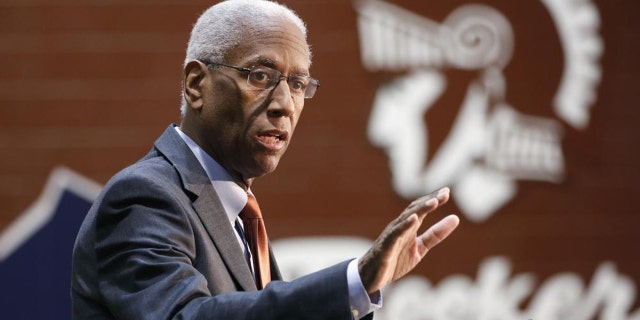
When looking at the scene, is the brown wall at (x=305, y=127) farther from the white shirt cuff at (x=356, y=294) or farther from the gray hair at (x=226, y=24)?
the white shirt cuff at (x=356, y=294)

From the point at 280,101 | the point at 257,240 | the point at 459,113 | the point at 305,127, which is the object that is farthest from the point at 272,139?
the point at 459,113

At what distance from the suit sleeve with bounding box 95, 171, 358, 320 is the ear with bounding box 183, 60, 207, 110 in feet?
0.86

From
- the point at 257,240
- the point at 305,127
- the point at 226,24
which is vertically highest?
the point at 226,24

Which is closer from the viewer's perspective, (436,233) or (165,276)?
(165,276)

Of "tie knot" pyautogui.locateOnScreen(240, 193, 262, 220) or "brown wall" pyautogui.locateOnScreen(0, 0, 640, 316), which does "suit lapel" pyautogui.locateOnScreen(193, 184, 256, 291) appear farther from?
"brown wall" pyautogui.locateOnScreen(0, 0, 640, 316)

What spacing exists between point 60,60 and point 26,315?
94cm

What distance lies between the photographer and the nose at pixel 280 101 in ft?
5.32

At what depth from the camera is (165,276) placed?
1.30 m

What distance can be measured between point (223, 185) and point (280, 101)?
0.58 ft

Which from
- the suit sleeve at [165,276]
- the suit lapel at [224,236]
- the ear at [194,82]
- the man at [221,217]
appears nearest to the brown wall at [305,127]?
the man at [221,217]

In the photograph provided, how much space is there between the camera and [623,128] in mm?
3650

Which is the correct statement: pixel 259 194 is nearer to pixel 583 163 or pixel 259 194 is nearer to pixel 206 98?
pixel 583 163

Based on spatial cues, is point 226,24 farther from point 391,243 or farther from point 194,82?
point 391,243

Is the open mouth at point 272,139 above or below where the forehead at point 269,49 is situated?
below
